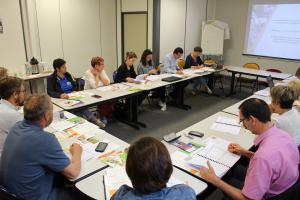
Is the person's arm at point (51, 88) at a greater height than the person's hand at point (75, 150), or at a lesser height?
greater

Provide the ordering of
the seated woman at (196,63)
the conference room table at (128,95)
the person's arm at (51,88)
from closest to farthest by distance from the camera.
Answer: the conference room table at (128,95)
the person's arm at (51,88)
the seated woman at (196,63)

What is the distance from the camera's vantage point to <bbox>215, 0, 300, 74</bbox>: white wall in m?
7.43

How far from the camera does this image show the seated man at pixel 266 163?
1493 millimetres

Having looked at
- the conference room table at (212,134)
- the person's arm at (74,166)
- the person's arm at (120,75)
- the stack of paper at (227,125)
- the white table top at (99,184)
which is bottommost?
the white table top at (99,184)

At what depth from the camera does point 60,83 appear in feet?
12.7

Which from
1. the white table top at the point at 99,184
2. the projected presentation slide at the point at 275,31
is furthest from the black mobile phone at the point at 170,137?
the projected presentation slide at the point at 275,31

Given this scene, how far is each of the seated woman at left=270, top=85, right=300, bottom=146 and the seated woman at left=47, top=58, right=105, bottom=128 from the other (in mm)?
2556

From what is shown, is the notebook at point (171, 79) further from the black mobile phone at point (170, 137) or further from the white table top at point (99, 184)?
the white table top at point (99, 184)

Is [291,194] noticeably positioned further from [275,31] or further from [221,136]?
[275,31]

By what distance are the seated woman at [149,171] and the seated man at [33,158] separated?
74 centimetres

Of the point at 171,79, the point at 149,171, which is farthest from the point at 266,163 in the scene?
the point at 171,79

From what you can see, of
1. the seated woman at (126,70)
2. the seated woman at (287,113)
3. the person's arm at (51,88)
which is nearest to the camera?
the seated woman at (287,113)

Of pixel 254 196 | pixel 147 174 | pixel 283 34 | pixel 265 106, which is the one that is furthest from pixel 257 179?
pixel 283 34

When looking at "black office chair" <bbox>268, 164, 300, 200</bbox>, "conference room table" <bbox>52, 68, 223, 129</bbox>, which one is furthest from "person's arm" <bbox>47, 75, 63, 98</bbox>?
"black office chair" <bbox>268, 164, 300, 200</bbox>
